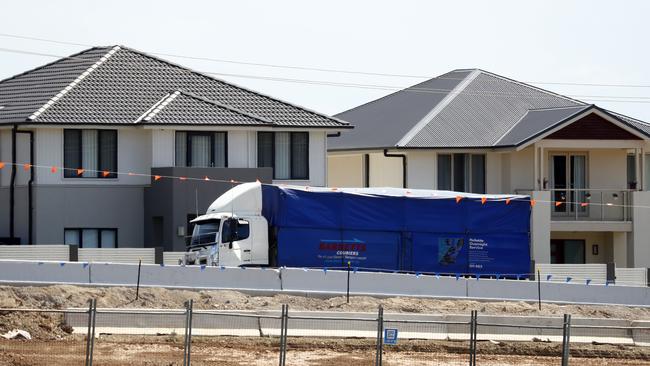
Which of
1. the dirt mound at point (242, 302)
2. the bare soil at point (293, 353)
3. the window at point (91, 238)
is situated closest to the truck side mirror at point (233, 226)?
the dirt mound at point (242, 302)

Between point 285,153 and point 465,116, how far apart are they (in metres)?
8.99

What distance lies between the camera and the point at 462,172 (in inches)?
2186

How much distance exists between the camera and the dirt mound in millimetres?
36500

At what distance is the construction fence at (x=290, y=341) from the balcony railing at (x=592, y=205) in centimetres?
1784

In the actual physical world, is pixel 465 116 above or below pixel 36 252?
above

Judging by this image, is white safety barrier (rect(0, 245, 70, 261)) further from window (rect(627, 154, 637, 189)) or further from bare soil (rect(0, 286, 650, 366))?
window (rect(627, 154, 637, 189))

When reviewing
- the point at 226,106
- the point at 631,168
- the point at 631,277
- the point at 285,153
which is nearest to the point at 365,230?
the point at 285,153

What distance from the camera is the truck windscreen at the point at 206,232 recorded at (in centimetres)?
4166

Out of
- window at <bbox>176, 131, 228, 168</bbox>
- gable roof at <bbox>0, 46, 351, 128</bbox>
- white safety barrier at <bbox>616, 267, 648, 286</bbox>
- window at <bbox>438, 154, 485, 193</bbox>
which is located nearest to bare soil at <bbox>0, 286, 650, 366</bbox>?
white safety barrier at <bbox>616, 267, 648, 286</bbox>

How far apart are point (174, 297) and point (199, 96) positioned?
50.3 feet

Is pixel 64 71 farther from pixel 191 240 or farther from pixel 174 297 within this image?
pixel 174 297

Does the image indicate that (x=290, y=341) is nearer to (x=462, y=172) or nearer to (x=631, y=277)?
(x=631, y=277)

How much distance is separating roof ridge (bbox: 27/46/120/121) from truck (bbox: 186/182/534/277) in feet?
28.9

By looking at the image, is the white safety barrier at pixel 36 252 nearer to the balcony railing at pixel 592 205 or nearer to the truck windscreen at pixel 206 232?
the truck windscreen at pixel 206 232
